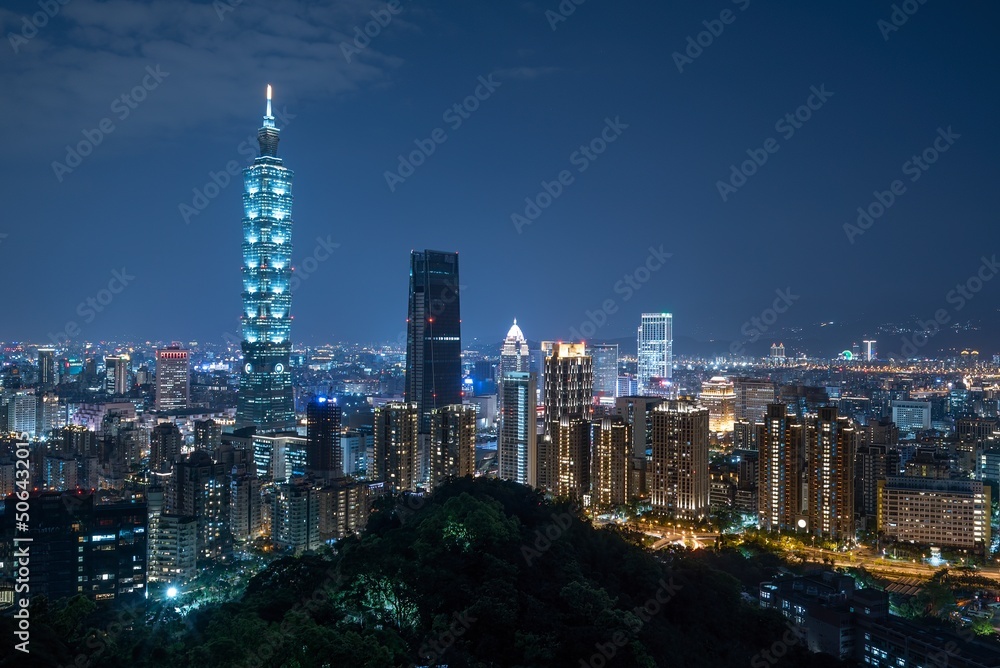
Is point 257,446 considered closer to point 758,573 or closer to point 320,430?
point 320,430

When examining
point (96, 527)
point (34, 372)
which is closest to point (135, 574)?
point (96, 527)

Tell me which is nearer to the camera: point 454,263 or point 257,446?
point 257,446

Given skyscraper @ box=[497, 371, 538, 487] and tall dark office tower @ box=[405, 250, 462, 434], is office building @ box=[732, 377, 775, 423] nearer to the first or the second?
tall dark office tower @ box=[405, 250, 462, 434]

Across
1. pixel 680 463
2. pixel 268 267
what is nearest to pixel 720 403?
pixel 680 463

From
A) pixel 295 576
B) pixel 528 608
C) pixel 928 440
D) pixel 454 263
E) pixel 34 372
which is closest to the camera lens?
pixel 528 608

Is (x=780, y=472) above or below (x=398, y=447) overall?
below

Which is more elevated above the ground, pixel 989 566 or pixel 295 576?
pixel 295 576

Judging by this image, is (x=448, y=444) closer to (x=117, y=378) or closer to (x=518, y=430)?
(x=518, y=430)
